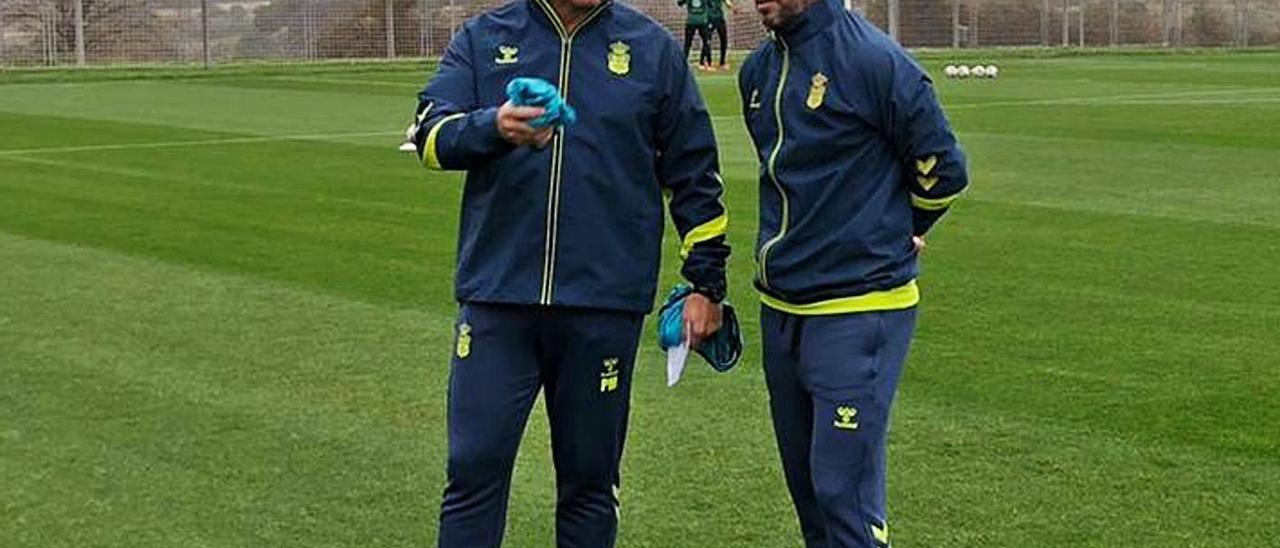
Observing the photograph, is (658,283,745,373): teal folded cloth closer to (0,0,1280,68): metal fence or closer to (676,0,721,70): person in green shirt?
(676,0,721,70): person in green shirt

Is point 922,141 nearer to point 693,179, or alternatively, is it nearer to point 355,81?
point 693,179

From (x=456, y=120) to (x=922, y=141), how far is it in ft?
3.64

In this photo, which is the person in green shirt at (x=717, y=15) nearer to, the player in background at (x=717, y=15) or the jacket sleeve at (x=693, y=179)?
the player in background at (x=717, y=15)

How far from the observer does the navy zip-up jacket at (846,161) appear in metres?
5.46

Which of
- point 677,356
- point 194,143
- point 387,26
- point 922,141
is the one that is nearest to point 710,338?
point 677,356

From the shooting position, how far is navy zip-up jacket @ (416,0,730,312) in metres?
5.46

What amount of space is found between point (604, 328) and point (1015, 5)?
4621 cm

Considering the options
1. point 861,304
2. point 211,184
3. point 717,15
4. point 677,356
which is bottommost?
point 211,184

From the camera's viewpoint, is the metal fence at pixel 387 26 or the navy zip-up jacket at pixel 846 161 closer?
the navy zip-up jacket at pixel 846 161

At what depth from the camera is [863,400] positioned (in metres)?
5.45

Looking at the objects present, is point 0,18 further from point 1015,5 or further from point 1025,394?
point 1025,394

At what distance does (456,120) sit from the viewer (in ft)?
17.5

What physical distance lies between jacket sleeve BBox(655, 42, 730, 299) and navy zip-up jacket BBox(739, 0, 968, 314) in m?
0.16

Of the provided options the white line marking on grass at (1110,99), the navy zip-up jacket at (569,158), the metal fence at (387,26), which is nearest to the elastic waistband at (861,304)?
the navy zip-up jacket at (569,158)
